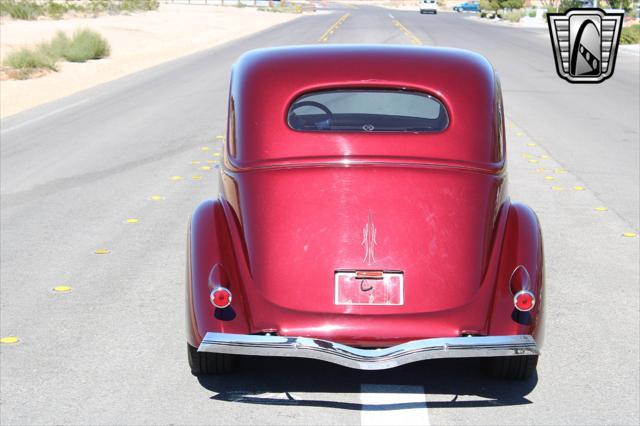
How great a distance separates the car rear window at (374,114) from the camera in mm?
5898

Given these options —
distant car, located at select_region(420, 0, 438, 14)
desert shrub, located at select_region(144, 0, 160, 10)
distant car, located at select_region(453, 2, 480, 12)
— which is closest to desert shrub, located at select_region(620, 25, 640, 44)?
desert shrub, located at select_region(144, 0, 160, 10)

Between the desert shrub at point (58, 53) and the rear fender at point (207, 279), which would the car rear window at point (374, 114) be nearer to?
the rear fender at point (207, 279)

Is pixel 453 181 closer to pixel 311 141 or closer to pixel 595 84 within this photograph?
pixel 311 141

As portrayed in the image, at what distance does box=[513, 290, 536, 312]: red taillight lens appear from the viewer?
16.4ft

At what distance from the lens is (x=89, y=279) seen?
7.28 metres

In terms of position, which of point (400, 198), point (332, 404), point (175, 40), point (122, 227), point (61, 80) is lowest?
point (175, 40)

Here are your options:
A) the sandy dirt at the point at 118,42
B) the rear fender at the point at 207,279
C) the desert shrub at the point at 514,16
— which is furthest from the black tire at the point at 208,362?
the desert shrub at the point at 514,16

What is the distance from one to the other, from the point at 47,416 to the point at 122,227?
4.16 meters

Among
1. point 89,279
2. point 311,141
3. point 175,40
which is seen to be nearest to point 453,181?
point 311,141

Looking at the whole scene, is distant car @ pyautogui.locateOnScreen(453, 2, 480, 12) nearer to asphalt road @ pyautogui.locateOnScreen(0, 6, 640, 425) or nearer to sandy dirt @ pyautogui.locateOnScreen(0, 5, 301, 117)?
sandy dirt @ pyautogui.locateOnScreen(0, 5, 301, 117)

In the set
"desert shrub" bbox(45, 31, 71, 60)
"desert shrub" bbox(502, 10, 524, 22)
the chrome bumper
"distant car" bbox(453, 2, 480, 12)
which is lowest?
"distant car" bbox(453, 2, 480, 12)

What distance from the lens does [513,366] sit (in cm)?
528

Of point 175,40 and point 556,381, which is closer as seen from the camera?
point 556,381

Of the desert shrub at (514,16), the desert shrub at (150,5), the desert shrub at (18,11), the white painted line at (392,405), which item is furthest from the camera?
the desert shrub at (514,16)
